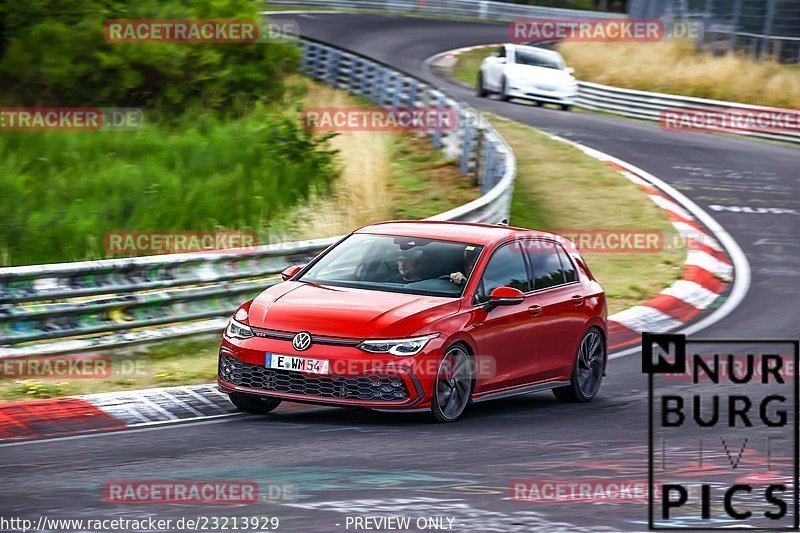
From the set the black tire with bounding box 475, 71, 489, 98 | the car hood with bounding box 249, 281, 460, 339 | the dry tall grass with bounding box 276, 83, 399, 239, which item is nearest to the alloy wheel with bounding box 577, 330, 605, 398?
the car hood with bounding box 249, 281, 460, 339

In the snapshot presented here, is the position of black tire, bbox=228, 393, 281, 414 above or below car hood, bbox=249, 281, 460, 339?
below

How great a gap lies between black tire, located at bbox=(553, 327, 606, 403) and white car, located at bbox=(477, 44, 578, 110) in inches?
883

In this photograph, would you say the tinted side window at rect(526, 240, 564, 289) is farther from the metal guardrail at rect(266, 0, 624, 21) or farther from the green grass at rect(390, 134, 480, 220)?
the metal guardrail at rect(266, 0, 624, 21)

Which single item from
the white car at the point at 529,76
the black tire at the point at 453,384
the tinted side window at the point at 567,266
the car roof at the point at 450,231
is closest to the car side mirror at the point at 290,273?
the car roof at the point at 450,231

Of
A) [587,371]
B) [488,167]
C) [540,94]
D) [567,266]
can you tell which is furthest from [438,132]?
[587,371]

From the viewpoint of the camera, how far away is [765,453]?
8727 mm

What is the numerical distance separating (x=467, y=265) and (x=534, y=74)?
23.9 m

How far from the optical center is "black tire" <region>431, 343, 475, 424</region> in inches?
368

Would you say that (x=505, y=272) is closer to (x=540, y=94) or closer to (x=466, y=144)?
(x=466, y=144)

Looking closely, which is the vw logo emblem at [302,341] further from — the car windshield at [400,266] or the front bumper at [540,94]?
the front bumper at [540,94]

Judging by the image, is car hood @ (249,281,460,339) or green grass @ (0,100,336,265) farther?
green grass @ (0,100,336,265)

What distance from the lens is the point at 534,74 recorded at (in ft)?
110

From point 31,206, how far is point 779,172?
15.2 metres

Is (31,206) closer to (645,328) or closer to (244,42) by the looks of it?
(645,328)
